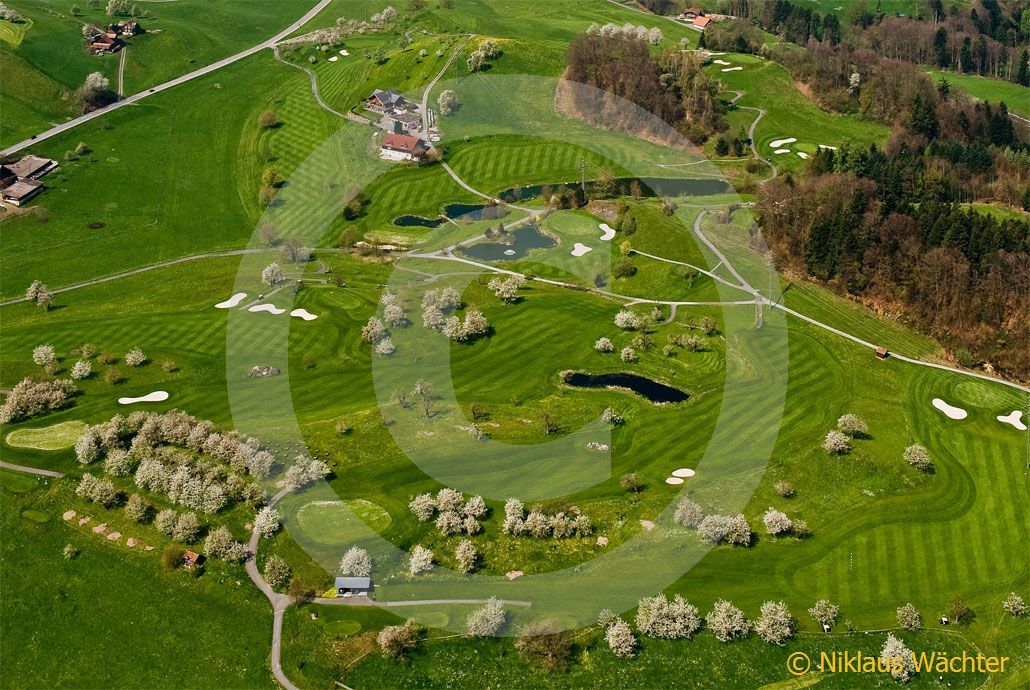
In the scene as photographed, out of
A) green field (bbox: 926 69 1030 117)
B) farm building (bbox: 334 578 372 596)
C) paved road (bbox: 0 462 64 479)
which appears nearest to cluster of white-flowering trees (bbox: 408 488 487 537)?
farm building (bbox: 334 578 372 596)

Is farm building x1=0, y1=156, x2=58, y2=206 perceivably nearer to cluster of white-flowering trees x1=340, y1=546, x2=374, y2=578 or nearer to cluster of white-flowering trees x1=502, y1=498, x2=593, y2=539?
cluster of white-flowering trees x1=340, y1=546, x2=374, y2=578

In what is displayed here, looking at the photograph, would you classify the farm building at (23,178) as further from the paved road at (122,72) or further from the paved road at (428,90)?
the paved road at (428,90)

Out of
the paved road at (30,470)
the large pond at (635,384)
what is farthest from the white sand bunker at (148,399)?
the large pond at (635,384)

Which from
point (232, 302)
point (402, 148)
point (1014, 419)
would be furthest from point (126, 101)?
point (1014, 419)

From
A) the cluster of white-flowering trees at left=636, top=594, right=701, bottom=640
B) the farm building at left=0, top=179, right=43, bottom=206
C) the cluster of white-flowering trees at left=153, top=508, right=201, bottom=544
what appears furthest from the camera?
the farm building at left=0, top=179, right=43, bottom=206

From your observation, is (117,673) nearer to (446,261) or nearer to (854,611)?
(854,611)

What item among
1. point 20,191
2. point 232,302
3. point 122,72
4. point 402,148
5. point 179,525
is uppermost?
point 122,72

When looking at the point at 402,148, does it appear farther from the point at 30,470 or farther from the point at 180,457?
the point at 30,470

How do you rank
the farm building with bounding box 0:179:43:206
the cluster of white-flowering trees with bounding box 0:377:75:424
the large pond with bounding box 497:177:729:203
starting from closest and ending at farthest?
1. the cluster of white-flowering trees with bounding box 0:377:75:424
2. the farm building with bounding box 0:179:43:206
3. the large pond with bounding box 497:177:729:203
